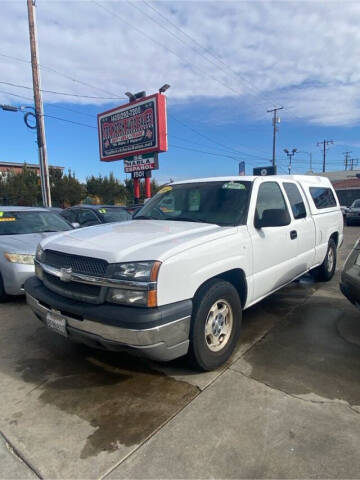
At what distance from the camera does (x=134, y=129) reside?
15414mm

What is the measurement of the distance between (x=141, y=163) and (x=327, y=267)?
12.0m

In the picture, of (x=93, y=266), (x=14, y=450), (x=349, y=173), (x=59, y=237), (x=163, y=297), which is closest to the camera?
(x=14, y=450)

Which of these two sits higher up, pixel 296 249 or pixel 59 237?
pixel 59 237

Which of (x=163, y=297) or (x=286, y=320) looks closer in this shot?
(x=163, y=297)

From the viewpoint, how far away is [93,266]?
8.39 ft

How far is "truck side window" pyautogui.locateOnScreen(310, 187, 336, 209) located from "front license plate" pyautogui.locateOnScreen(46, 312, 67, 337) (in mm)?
4060

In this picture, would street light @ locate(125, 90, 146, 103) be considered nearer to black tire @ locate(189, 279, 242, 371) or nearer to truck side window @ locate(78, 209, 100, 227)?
truck side window @ locate(78, 209, 100, 227)

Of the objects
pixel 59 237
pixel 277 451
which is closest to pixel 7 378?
pixel 59 237

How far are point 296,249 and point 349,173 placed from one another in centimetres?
5609

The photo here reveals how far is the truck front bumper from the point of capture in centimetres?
229

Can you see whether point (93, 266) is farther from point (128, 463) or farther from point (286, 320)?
point (286, 320)

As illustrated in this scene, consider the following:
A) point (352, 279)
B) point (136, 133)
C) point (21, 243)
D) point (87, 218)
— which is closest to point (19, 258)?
point (21, 243)

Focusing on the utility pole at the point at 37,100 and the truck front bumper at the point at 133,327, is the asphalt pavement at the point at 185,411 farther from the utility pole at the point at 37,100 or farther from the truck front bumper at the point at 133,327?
the utility pole at the point at 37,100

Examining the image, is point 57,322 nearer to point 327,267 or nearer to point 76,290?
point 76,290
